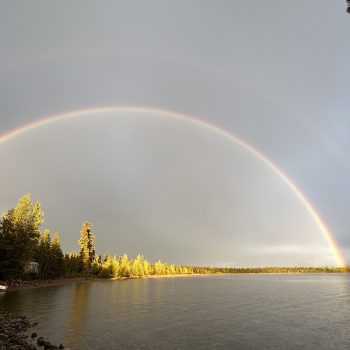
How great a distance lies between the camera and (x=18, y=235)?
78.4 metres

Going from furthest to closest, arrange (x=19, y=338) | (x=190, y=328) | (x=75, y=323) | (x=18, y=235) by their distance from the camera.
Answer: (x=18, y=235) < (x=75, y=323) < (x=190, y=328) < (x=19, y=338)

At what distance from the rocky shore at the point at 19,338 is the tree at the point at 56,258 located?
82079 millimetres

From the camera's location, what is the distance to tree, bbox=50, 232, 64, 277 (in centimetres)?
11569

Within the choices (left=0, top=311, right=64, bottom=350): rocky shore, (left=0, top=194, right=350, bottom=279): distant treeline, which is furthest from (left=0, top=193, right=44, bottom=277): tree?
(left=0, top=311, right=64, bottom=350): rocky shore

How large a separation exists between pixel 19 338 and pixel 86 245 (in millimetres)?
127876

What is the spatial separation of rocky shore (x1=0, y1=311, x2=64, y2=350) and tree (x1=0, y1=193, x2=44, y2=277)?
43.1 meters

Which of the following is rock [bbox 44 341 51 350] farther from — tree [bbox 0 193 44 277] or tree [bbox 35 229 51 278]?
tree [bbox 35 229 51 278]

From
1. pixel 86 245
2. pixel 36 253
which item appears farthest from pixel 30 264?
pixel 86 245

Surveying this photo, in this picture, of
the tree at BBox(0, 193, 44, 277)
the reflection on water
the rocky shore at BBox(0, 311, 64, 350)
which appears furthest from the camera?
the tree at BBox(0, 193, 44, 277)

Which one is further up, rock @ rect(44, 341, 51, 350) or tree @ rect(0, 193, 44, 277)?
tree @ rect(0, 193, 44, 277)

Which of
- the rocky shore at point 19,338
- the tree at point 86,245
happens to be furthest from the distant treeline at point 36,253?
the rocky shore at point 19,338

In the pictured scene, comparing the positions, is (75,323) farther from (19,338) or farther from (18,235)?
(18,235)

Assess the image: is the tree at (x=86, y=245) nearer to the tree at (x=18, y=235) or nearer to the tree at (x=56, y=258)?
the tree at (x=56, y=258)

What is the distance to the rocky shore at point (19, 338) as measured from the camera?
82.4 ft
